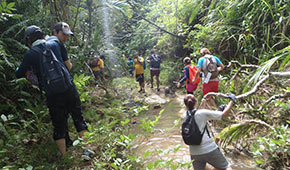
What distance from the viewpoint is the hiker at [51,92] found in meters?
2.50

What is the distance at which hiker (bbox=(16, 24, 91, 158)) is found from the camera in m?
2.50

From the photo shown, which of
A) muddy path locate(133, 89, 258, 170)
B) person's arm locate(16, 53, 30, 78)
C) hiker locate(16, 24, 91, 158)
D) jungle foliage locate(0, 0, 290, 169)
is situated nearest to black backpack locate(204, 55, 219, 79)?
jungle foliage locate(0, 0, 290, 169)

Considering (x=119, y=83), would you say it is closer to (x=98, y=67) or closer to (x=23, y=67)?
(x=98, y=67)

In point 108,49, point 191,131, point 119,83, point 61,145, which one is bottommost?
point 119,83

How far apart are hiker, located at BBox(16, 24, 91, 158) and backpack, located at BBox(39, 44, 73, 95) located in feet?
0.16

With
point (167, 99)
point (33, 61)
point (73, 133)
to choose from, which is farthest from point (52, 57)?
point (167, 99)

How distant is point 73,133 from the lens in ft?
11.5

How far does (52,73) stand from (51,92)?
25 centimetres

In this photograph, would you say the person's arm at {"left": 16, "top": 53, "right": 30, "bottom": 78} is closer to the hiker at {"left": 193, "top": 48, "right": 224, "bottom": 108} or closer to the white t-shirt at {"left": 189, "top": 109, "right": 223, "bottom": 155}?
the white t-shirt at {"left": 189, "top": 109, "right": 223, "bottom": 155}

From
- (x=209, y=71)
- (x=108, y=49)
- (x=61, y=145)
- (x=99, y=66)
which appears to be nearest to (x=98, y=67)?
(x=99, y=66)

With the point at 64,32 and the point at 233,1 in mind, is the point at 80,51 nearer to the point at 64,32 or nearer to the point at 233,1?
the point at 64,32

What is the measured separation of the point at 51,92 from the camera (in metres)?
2.44

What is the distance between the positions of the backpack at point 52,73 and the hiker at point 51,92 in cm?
5

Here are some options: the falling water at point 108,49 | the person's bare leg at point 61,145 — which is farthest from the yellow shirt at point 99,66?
the person's bare leg at point 61,145
